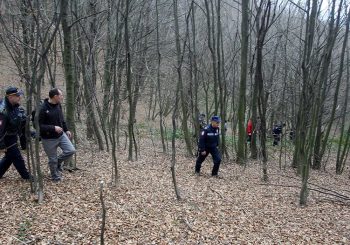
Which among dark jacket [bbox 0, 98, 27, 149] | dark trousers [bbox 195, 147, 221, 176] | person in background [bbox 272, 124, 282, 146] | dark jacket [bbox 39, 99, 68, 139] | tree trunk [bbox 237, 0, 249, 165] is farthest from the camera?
person in background [bbox 272, 124, 282, 146]

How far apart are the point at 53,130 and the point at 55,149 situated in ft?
1.37

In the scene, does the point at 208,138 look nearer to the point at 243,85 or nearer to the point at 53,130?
the point at 243,85

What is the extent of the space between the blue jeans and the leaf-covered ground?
0.98 ft

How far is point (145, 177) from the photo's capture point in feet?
29.2

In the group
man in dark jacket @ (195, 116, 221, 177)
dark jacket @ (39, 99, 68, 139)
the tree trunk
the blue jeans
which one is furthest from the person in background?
dark jacket @ (39, 99, 68, 139)

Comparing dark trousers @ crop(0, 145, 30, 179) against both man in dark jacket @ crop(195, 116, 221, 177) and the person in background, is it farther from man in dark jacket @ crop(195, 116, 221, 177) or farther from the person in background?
the person in background

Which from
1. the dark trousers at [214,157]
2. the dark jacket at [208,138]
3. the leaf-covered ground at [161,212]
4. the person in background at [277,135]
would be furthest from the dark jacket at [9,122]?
the person in background at [277,135]

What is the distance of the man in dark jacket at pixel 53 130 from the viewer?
658cm

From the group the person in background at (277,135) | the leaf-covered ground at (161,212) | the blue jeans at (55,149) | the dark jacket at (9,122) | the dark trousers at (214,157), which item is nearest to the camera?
the leaf-covered ground at (161,212)

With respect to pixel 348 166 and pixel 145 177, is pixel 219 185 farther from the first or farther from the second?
pixel 348 166

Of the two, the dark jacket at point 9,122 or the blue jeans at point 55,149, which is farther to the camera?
the blue jeans at point 55,149

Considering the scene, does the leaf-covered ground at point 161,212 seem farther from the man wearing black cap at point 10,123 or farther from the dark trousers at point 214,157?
the man wearing black cap at point 10,123

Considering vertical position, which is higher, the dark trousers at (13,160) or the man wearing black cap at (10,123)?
the man wearing black cap at (10,123)

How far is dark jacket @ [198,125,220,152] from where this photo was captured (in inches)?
387
